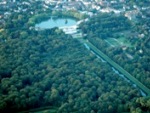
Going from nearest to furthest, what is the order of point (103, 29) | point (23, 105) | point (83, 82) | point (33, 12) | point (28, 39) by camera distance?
1. point (23, 105)
2. point (83, 82)
3. point (28, 39)
4. point (103, 29)
5. point (33, 12)

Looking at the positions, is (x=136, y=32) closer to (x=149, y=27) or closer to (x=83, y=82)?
(x=149, y=27)

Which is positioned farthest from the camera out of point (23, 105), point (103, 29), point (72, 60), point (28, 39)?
point (103, 29)

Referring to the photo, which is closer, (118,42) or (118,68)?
(118,68)

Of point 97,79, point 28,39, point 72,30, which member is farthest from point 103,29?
point 97,79

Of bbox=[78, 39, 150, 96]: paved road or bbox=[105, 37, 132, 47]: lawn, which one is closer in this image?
bbox=[78, 39, 150, 96]: paved road

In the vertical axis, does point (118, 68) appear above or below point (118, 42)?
below

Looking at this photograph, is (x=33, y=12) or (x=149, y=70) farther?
(x=33, y=12)

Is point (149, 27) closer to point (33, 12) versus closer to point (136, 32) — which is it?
point (136, 32)

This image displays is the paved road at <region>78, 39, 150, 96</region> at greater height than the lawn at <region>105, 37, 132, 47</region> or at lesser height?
lesser

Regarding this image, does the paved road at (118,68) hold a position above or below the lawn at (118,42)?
below

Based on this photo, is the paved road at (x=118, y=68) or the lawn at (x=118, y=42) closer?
the paved road at (x=118, y=68)

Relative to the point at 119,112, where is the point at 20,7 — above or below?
above
